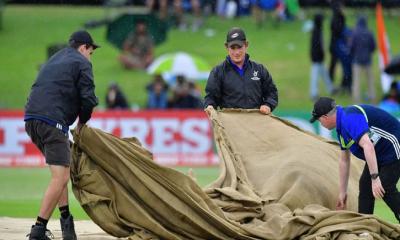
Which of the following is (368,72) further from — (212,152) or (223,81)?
(223,81)

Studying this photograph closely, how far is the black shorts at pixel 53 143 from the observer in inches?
392

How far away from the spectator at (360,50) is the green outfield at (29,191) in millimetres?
6981

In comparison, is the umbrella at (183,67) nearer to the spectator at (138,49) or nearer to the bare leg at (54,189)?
the spectator at (138,49)

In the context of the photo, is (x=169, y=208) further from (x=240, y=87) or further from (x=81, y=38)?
(x=240, y=87)

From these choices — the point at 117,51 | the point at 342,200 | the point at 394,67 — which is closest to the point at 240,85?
the point at 342,200

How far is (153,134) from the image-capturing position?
21.4 meters

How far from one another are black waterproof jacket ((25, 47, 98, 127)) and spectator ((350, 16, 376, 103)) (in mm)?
16415

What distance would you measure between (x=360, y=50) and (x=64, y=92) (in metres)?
16.8

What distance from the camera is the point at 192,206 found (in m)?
10.0

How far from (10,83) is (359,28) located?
10.7 meters

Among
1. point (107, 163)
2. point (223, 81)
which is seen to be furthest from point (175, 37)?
point (107, 163)

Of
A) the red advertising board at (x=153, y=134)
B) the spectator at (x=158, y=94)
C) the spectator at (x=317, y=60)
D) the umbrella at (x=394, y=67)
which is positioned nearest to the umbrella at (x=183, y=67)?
the spectator at (x=158, y=94)

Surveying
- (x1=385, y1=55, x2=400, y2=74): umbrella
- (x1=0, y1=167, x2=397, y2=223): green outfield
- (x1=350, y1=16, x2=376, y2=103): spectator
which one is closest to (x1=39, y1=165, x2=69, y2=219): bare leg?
(x1=0, y1=167, x2=397, y2=223): green outfield

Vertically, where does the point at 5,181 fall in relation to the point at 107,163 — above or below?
below
